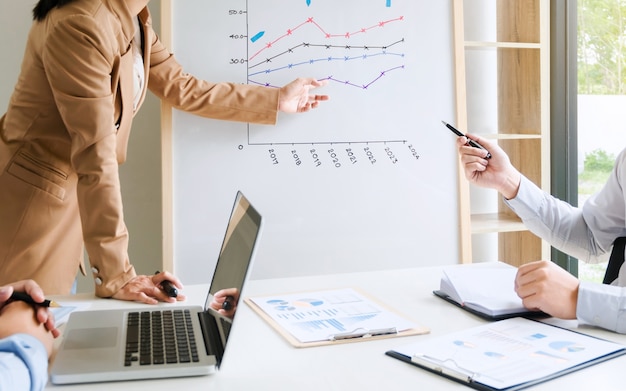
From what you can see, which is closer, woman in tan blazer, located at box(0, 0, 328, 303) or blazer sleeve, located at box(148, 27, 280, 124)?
woman in tan blazer, located at box(0, 0, 328, 303)

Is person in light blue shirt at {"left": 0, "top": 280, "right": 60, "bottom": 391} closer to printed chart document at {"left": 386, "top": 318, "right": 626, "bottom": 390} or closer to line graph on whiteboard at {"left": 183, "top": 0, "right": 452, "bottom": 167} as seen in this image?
printed chart document at {"left": 386, "top": 318, "right": 626, "bottom": 390}

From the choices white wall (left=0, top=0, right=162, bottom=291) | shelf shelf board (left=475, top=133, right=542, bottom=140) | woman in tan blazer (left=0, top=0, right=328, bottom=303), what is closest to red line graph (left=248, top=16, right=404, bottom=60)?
woman in tan blazer (left=0, top=0, right=328, bottom=303)

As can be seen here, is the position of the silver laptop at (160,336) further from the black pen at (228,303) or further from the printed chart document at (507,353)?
the printed chart document at (507,353)

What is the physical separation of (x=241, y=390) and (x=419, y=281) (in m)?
0.77

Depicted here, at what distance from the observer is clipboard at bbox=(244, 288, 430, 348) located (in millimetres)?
1264

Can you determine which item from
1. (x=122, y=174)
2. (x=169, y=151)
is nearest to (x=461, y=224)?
(x=169, y=151)

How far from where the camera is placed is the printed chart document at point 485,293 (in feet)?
4.50

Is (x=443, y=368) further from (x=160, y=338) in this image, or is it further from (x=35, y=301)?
(x=35, y=301)

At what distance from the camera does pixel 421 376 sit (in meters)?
1.08

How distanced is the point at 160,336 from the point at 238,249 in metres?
0.22

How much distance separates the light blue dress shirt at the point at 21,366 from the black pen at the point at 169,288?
0.48 m

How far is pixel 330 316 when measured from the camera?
138cm

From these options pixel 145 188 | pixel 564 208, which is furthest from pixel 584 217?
pixel 145 188

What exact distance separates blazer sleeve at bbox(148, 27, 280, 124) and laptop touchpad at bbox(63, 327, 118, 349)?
1.21 metres
